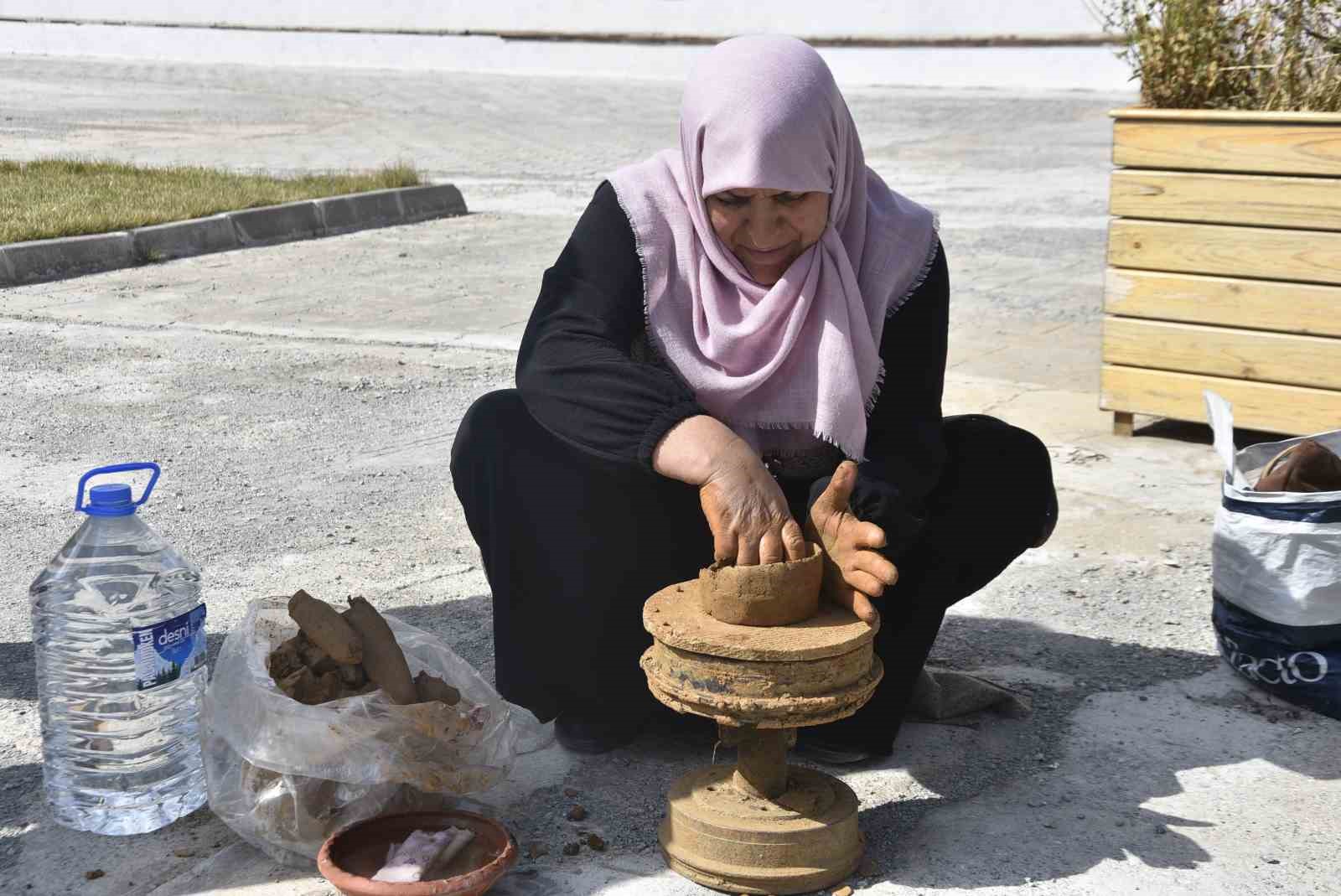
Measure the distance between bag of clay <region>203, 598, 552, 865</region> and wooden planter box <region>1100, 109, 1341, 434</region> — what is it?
3325 mm

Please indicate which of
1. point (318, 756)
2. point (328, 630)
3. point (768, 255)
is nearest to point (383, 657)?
point (328, 630)

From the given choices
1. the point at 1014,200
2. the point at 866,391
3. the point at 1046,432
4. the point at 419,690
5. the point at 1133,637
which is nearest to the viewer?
the point at 419,690

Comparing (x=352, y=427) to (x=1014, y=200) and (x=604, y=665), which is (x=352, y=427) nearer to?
(x=604, y=665)

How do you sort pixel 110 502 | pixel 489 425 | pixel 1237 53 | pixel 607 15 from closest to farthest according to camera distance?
pixel 110 502
pixel 489 425
pixel 1237 53
pixel 607 15

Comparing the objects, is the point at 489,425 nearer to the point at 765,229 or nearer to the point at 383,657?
the point at 383,657

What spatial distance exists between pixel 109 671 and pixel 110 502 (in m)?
0.34

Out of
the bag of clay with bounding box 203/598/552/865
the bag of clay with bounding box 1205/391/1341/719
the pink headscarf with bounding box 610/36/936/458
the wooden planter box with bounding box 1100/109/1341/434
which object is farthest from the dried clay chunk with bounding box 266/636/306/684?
the wooden planter box with bounding box 1100/109/1341/434

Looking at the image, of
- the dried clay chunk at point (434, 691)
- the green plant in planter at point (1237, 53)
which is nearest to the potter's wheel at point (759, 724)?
the dried clay chunk at point (434, 691)

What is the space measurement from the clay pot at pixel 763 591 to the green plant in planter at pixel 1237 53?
3379 millimetres

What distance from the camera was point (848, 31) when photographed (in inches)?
1195

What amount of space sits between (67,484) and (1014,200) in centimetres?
851

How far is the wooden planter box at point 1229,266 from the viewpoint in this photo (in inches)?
195

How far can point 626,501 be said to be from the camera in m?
2.99

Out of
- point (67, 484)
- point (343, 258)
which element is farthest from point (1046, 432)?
point (343, 258)
